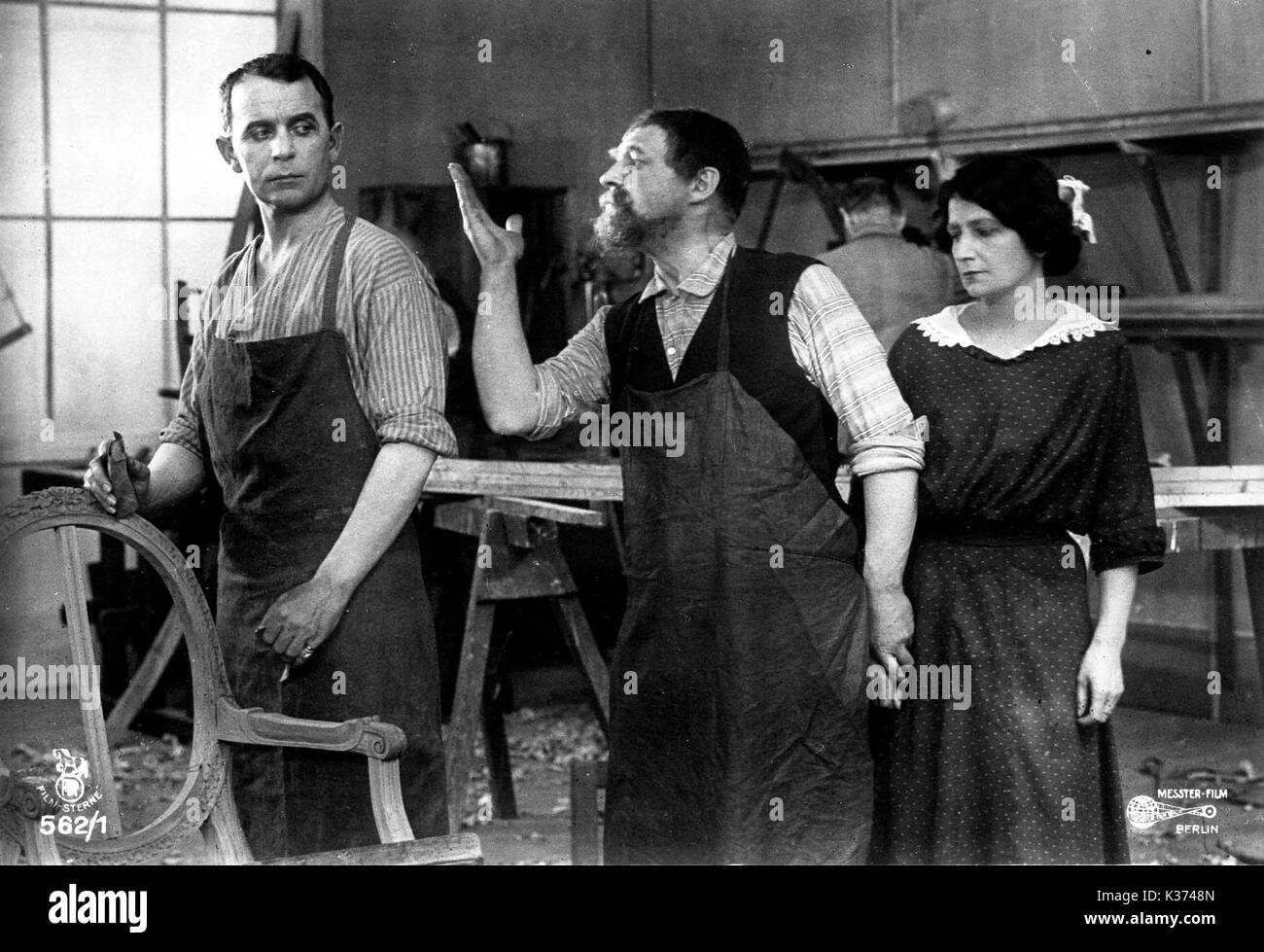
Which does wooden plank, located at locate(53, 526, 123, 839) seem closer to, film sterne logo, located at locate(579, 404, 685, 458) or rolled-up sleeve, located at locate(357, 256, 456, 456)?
rolled-up sleeve, located at locate(357, 256, 456, 456)

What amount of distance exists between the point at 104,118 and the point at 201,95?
0.68 feet

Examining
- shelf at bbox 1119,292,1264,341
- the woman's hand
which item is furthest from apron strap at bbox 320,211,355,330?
shelf at bbox 1119,292,1264,341

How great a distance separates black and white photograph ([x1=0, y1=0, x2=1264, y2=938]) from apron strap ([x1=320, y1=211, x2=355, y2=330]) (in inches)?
0.4

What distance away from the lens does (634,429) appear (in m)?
2.71

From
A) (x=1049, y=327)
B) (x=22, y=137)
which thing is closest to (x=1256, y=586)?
(x=1049, y=327)

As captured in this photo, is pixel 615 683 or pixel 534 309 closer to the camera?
pixel 615 683

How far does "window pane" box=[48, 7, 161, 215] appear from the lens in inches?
115

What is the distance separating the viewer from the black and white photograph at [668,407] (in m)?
2.63

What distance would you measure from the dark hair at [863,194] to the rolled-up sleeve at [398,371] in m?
1.04

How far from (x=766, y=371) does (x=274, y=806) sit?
1.22 metres

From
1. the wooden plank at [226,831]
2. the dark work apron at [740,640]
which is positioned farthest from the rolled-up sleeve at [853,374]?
the wooden plank at [226,831]
